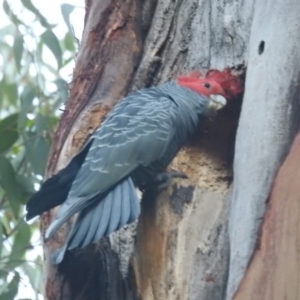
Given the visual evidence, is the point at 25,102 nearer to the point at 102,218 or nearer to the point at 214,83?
the point at 214,83

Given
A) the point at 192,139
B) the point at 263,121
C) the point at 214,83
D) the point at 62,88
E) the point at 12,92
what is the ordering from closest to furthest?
the point at 263,121 < the point at 214,83 < the point at 192,139 < the point at 62,88 < the point at 12,92

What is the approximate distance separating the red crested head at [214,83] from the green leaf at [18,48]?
103 centimetres

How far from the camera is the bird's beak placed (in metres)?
1.78

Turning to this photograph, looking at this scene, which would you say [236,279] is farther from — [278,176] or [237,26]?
[237,26]

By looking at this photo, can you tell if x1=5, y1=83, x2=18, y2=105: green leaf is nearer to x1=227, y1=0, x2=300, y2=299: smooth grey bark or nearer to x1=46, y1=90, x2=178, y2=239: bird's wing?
x1=46, y1=90, x2=178, y2=239: bird's wing

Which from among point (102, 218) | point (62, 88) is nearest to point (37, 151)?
point (62, 88)

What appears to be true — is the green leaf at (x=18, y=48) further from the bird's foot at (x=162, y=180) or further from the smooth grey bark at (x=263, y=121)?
the smooth grey bark at (x=263, y=121)

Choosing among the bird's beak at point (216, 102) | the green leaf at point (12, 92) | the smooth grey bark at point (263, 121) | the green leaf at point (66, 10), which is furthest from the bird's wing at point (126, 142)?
the green leaf at point (12, 92)

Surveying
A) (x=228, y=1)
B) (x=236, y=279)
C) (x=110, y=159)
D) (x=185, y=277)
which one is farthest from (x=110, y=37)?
(x=236, y=279)

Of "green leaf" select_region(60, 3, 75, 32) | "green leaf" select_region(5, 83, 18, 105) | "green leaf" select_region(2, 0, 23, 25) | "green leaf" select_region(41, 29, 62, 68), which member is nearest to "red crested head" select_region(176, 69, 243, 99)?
"green leaf" select_region(60, 3, 75, 32)

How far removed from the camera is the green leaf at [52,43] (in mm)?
2629

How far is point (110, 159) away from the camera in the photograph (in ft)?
5.29

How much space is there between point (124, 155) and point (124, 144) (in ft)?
0.11

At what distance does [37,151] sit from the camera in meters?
2.51
